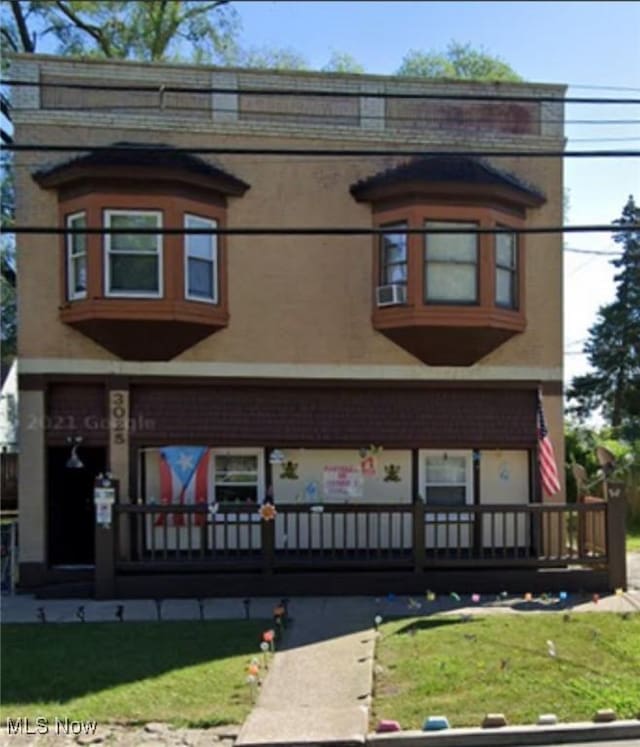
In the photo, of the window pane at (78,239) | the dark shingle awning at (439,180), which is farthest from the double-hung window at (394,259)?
the window pane at (78,239)

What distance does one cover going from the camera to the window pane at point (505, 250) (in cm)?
1214

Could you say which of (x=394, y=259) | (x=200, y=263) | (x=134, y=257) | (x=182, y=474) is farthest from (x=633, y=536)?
(x=134, y=257)

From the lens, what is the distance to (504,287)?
40.2 ft

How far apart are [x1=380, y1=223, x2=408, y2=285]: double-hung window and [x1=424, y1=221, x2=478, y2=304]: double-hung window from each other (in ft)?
1.33

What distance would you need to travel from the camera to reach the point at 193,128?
11.9 metres

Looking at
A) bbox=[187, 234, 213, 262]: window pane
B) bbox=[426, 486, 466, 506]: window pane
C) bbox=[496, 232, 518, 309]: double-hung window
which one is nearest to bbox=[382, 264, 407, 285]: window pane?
bbox=[496, 232, 518, 309]: double-hung window

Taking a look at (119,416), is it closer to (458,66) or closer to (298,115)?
(298,115)

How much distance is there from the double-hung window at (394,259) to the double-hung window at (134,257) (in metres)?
3.67

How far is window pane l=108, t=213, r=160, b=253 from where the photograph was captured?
11.4 m

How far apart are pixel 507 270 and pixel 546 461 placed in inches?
128

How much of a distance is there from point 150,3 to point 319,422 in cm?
1488

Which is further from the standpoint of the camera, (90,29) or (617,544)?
(90,29)

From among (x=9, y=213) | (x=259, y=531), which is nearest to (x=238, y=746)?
(x=259, y=531)

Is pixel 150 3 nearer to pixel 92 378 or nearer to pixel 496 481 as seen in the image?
pixel 92 378
